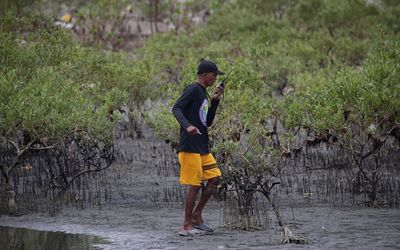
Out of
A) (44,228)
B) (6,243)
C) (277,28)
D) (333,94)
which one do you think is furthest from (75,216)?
Answer: (277,28)

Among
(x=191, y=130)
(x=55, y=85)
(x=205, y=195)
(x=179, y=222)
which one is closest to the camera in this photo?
(x=191, y=130)

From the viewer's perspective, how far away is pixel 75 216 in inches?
507

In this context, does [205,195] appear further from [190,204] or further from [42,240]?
[42,240]

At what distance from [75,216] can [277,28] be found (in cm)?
2155

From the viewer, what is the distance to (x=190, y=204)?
10.5 metres

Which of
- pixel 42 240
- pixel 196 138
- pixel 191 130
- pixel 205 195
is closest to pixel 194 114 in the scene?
pixel 196 138

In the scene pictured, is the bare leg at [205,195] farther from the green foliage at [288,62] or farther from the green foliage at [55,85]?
the green foliage at [55,85]

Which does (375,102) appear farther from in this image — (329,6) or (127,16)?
(127,16)

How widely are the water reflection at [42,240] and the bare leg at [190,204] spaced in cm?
100

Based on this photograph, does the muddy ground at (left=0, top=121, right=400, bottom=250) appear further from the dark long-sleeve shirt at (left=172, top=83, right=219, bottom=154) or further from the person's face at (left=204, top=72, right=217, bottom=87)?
the person's face at (left=204, top=72, right=217, bottom=87)

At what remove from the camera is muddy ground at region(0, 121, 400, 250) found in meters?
10.5

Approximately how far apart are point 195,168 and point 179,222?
6.51 ft

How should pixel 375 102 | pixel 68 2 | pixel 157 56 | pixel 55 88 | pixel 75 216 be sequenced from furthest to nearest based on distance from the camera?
pixel 68 2 < pixel 157 56 < pixel 55 88 < pixel 375 102 < pixel 75 216

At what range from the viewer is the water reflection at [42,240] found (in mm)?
10834
